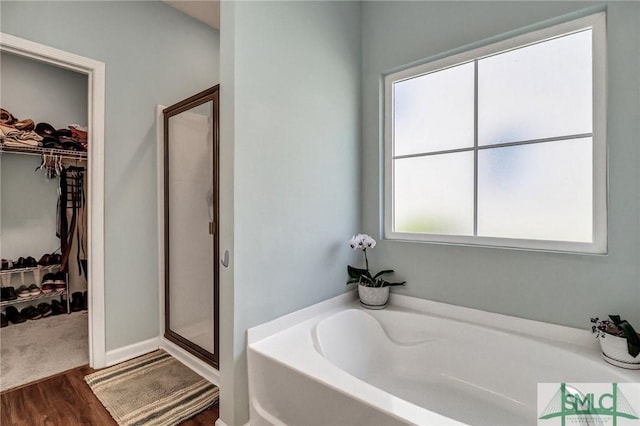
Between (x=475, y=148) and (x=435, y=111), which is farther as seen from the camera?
(x=435, y=111)

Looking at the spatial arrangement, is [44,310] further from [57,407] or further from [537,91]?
[537,91]

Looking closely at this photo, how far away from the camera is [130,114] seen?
225 centimetres

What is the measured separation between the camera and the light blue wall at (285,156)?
1.43 meters

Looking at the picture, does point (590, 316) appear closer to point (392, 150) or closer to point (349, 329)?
point (349, 329)

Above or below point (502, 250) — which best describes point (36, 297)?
below

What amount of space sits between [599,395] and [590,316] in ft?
1.18

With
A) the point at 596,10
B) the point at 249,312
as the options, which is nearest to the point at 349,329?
the point at 249,312

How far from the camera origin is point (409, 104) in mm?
2043

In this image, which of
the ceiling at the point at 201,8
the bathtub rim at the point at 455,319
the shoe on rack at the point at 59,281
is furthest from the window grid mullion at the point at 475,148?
the shoe on rack at the point at 59,281

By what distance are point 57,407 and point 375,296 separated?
1.94 metres

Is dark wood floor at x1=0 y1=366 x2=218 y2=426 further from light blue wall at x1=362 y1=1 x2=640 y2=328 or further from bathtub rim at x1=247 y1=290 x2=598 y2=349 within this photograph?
light blue wall at x1=362 y1=1 x2=640 y2=328

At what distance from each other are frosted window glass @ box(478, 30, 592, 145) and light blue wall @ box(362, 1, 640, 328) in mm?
115

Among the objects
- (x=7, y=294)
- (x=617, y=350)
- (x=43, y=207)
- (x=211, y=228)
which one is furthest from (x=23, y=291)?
(x=617, y=350)

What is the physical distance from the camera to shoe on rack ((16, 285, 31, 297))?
293cm
